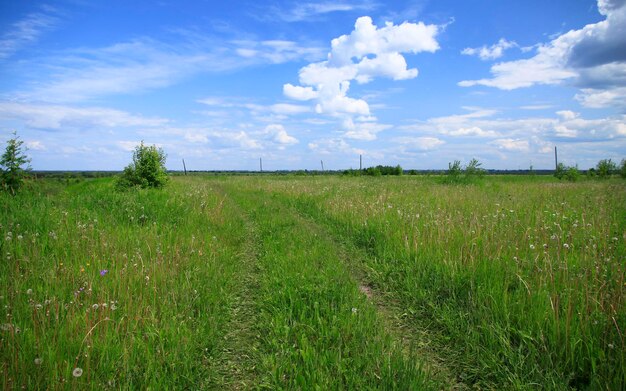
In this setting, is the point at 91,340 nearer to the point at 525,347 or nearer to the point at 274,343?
the point at 274,343

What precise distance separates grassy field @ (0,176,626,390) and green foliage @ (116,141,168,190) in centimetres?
989

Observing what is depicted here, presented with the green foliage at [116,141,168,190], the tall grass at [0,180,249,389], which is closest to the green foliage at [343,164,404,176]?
the green foliage at [116,141,168,190]

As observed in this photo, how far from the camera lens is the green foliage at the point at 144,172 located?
55.7ft

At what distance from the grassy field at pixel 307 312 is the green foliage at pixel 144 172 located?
32.4ft

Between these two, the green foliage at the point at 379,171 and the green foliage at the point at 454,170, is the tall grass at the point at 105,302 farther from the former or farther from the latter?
the green foliage at the point at 379,171

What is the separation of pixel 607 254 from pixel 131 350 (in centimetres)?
716

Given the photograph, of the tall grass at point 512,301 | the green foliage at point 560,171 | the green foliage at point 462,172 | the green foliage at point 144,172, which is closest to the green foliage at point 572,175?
the green foliage at point 560,171

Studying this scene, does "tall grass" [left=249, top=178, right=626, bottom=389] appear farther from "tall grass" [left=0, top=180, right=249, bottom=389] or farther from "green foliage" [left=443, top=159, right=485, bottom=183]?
"green foliage" [left=443, top=159, right=485, bottom=183]

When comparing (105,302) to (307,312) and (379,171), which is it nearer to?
(307,312)

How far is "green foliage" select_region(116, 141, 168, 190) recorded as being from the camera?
17.0 m

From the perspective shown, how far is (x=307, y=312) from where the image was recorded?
4.35 metres

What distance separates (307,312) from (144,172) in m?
16.1

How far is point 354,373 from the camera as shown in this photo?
3098 millimetres

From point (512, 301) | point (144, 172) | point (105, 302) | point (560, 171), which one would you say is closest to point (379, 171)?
point (560, 171)
